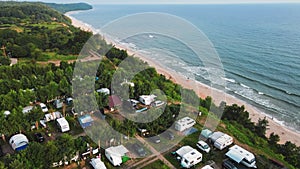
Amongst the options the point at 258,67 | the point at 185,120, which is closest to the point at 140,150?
the point at 185,120

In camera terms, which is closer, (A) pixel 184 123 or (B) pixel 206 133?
(B) pixel 206 133

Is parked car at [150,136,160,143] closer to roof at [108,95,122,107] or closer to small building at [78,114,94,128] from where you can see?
small building at [78,114,94,128]

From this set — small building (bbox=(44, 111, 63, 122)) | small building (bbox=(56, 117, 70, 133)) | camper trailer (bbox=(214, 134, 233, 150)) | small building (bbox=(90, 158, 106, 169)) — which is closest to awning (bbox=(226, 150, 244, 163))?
camper trailer (bbox=(214, 134, 233, 150))

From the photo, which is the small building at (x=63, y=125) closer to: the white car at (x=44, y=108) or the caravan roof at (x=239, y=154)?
the white car at (x=44, y=108)

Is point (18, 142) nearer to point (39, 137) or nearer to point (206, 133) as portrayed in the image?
point (39, 137)

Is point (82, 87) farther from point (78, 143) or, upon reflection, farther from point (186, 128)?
point (186, 128)

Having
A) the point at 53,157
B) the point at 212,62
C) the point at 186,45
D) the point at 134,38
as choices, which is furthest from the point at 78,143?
the point at 134,38
